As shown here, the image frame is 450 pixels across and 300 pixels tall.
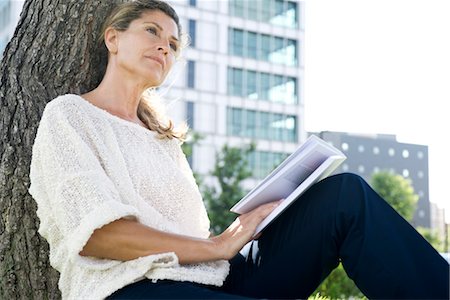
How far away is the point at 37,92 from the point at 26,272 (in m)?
0.67

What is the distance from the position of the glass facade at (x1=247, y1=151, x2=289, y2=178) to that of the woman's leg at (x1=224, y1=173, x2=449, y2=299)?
2928 centimetres

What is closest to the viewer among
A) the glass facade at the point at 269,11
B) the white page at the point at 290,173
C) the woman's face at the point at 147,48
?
the white page at the point at 290,173

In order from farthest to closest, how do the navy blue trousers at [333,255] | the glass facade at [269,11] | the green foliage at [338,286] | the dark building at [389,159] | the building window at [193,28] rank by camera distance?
the dark building at [389,159] < the glass facade at [269,11] < the building window at [193,28] < the green foliage at [338,286] < the navy blue trousers at [333,255]

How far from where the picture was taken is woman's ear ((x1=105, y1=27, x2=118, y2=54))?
2707 mm

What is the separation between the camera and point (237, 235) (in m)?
2.26

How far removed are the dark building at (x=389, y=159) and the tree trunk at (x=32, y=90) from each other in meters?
43.4

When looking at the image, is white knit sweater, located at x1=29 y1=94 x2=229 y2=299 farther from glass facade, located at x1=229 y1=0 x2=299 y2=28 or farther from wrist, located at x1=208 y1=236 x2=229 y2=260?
glass facade, located at x1=229 y1=0 x2=299 y2=28

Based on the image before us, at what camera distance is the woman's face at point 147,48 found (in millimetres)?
2617

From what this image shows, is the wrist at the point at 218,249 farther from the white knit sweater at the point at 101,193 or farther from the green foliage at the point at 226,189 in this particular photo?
the green foliage at the point at 226,189

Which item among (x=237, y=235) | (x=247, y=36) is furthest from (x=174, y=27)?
(x=247, y=36)

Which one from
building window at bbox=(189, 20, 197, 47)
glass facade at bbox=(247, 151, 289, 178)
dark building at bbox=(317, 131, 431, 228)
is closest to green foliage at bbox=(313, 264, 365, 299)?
glass facade at bbox=(247, 151, 289, 178)

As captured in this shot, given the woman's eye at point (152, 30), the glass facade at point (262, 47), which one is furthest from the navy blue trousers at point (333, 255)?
the glass facade at point (262, 47)

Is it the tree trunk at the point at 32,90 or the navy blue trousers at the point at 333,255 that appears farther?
the tree trunk at the point at 32,90

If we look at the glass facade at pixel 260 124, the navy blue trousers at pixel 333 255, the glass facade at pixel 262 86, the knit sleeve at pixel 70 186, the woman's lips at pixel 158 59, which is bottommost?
the navy blue trousers at pixel 333 255
